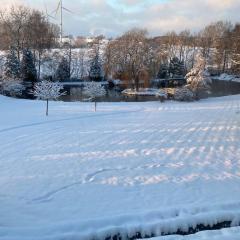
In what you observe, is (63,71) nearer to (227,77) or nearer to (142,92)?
(142,92)

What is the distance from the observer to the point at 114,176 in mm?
13055

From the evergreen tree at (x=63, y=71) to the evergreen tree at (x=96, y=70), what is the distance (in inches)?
135

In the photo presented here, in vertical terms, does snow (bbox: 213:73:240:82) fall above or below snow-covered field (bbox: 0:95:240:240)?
above

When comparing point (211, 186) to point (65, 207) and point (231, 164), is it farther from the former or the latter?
point (65, 207)

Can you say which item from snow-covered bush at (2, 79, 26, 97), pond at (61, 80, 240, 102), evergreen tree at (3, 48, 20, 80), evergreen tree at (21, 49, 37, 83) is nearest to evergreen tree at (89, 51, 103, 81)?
pond at (61, 80, 240, 102)

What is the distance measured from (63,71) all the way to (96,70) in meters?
4.80

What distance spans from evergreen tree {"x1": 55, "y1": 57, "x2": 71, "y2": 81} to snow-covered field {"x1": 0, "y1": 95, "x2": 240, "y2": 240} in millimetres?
34323

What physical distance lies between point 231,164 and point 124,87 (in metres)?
38.4

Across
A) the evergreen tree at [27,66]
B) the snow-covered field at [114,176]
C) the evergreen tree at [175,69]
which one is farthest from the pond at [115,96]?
the snow-covered field at [114,176]

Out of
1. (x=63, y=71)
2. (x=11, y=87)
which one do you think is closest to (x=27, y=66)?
(x=63, y=71)

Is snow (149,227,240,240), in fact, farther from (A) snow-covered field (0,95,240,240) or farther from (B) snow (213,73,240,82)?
(B) snow (213,73,240,82)

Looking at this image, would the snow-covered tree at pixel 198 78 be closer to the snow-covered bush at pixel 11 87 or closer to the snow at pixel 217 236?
the snow-covered bush at pixel 11 87

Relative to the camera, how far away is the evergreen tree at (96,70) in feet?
195

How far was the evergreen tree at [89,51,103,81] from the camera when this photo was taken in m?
59.6
